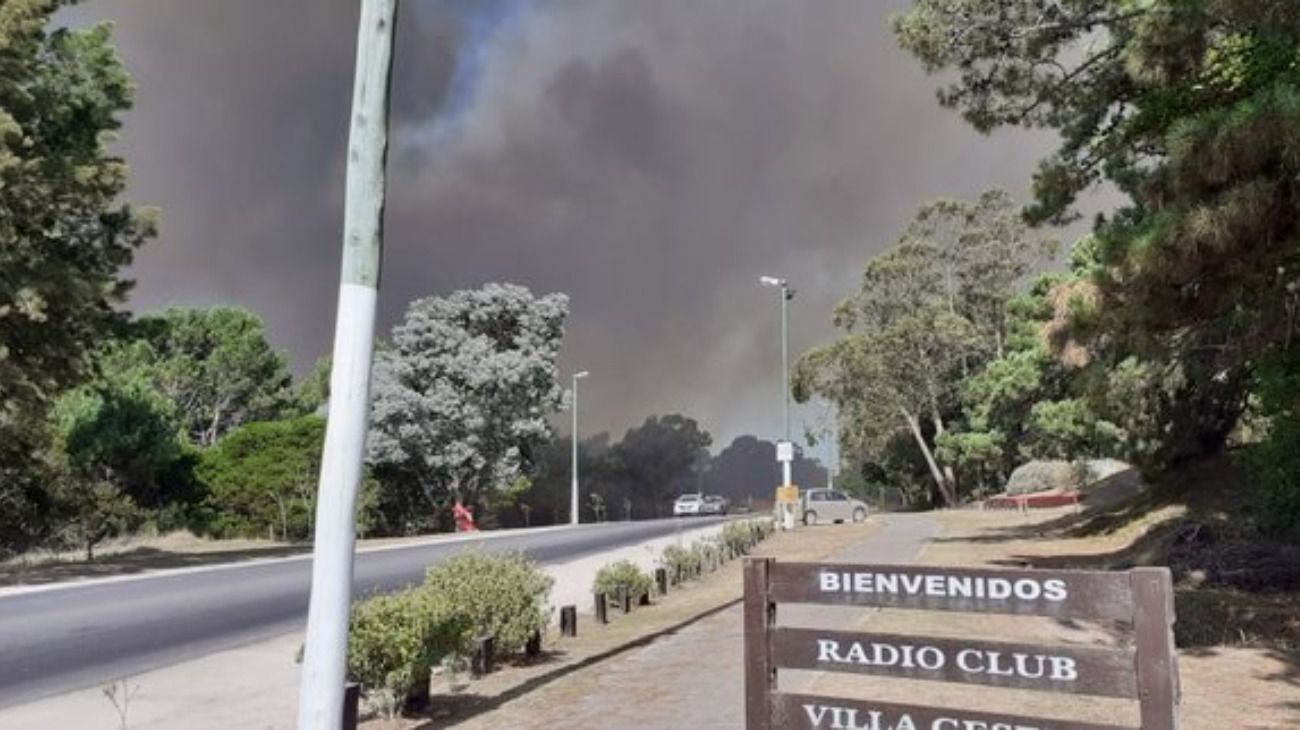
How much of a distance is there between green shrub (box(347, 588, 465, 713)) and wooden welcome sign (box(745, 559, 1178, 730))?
3.19m

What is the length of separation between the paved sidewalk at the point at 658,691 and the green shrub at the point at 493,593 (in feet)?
3.04

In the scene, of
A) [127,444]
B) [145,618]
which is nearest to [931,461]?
[127,444]

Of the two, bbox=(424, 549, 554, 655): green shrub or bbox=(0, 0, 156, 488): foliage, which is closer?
bbox=(424, 549, 554, 655): green shrub

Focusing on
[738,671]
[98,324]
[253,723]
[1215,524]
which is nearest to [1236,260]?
[738,671]

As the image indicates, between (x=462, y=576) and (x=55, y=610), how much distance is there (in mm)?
9708

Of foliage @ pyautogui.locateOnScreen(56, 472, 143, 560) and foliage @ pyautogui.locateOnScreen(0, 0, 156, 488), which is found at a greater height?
foliage @ pyautogui.locateOnScreen(0, 0, 156, 488)

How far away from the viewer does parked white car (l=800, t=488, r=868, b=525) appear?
4709 cm

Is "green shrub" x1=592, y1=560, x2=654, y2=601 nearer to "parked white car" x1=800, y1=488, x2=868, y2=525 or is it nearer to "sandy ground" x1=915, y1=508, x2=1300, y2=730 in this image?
"sandy ground" x1=915, y1=508, x2=1300, y2=730

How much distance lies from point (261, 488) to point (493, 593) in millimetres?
34024

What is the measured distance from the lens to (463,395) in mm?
51594

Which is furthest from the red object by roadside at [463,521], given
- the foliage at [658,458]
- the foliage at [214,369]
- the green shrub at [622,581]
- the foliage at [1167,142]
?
the foliage at [658,458]

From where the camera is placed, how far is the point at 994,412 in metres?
48.1

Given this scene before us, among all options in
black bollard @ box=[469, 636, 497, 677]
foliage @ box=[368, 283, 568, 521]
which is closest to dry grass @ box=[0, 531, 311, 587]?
foliage @ box=[368, 283, 568, 521]

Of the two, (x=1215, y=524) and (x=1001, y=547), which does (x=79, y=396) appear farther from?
(x=1215, y=524)
